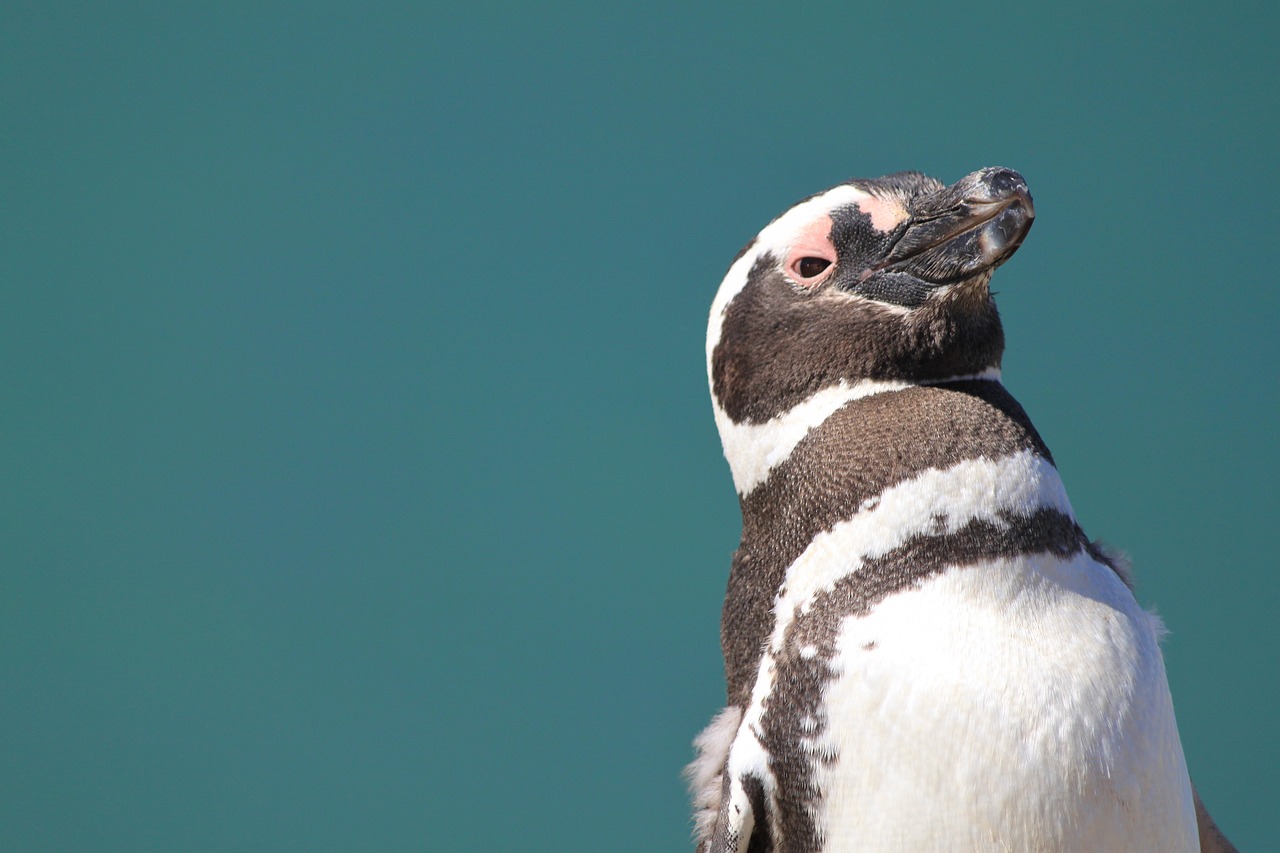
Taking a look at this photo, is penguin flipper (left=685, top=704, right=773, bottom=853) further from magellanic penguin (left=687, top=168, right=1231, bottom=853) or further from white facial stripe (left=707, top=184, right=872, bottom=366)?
white facial stripe (left=707, top=184, right=872, bottom=366)

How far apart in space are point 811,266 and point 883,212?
0.31 ft

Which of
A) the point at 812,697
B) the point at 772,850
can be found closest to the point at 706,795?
the point at 772,850

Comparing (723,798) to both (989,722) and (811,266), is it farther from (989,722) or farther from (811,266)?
(811,266)

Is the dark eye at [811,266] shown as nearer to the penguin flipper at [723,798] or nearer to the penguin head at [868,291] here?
the penguin head at [868,291]

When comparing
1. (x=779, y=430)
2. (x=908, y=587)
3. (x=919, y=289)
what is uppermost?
(x=919, y=289)

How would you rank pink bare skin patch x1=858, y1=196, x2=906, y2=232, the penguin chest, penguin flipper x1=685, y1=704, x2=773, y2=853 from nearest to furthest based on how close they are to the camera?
1. the penguin chest
2. penguin flipper x1=685, y1=704, x2=773, y2=853
3. pink bare skin patch x1=858, y1=196, x2=906, y2=232

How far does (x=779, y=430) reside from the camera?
1.30m

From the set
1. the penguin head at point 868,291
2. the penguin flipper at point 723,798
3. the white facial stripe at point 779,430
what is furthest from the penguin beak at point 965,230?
the penguin flipper at point 723,798

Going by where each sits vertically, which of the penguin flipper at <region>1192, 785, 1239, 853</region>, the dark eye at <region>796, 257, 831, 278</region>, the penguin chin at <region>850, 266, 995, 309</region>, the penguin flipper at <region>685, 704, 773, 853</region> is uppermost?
the dark eye at <region>796, 257, 831, 278</region>

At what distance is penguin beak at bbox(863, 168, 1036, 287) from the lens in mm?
1209

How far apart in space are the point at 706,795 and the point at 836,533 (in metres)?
0.33

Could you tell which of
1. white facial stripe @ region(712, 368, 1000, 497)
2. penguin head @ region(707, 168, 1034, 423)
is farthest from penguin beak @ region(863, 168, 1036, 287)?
white facial stripe @ region(712, 368, 1000, 497)

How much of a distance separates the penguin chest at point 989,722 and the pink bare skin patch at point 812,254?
0.36 meters

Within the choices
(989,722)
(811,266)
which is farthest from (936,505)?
(811,266)
